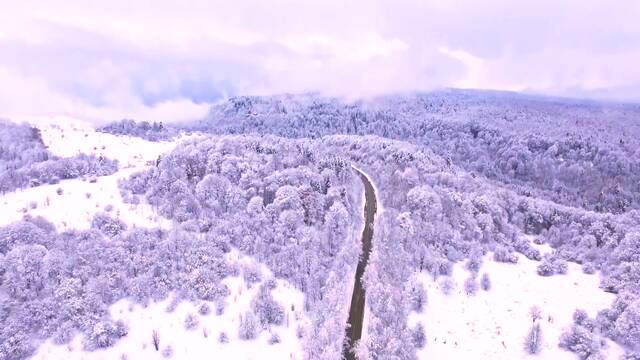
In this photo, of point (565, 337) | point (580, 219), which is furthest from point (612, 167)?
point (565, 337)

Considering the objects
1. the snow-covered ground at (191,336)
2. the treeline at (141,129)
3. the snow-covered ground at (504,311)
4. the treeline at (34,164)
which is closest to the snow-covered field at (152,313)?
the snow-covered ground at (191,336)

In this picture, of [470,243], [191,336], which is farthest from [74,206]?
[470,243]

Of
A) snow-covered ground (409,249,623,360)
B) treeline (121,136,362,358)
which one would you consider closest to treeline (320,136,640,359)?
snow-covered ground (409,249,623,360)

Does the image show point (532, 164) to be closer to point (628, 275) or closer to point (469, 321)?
point (628, 275)

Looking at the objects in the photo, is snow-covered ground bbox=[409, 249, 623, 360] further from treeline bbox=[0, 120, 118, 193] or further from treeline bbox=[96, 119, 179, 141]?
treeline bbox=[96, 119, 179, 141]

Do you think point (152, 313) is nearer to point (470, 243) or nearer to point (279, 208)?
point (279, 208)

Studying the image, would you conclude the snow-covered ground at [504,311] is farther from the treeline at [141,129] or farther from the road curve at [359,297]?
the treeline at [141,129]
